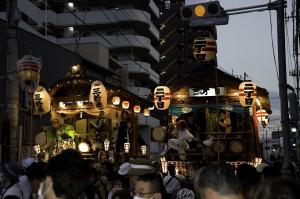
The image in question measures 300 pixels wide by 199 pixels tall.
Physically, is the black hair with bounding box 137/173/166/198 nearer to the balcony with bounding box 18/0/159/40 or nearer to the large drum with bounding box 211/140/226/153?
the large drum with bounding box 211/140/226/153

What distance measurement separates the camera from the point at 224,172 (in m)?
3.31

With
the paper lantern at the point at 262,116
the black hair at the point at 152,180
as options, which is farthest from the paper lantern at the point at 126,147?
the black hair at the point at 152,180

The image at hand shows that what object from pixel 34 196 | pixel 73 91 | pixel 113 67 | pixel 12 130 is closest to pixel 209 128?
pixel 73 91

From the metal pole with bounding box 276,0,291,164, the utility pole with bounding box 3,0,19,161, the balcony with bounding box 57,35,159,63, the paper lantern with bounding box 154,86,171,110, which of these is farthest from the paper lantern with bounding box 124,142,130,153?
the balcony with bounding box 57,35,159,63

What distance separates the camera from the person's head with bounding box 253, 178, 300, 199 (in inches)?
83.2

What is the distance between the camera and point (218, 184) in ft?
10.6

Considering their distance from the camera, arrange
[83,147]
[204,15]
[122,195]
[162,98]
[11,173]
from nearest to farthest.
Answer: [122,195]
[11,173]
[204,15]
[83,147]
[162,98]

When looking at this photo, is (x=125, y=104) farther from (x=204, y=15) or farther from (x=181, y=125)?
(x=204, y=15)

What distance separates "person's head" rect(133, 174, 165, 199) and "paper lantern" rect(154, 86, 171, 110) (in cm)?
1307

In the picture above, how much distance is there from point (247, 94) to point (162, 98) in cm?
342

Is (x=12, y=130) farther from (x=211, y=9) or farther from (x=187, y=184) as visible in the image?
(x=211, y=9)

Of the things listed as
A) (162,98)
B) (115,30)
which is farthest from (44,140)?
(115,30)

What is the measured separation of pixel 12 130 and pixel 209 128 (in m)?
9.56

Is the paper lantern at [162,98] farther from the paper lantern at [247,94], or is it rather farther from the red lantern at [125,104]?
the paper lantern at [247,94]
